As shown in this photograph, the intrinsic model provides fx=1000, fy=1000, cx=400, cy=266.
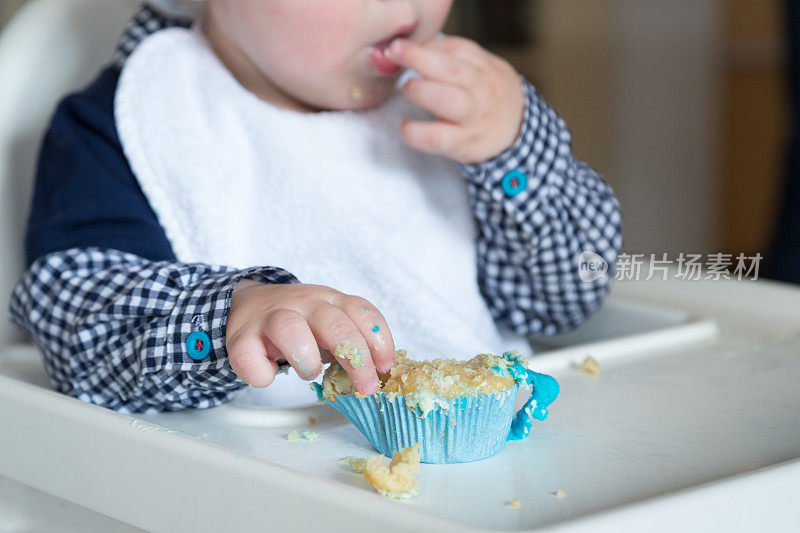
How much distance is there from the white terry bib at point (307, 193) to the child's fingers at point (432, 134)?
0.35ft

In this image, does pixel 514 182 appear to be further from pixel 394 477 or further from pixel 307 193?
pixel 394 477

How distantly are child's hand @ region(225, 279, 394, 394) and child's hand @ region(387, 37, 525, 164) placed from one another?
10.4 inches

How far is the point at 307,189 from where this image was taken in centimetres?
92

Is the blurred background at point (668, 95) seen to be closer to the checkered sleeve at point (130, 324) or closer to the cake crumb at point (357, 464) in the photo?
the checkered sleeve at point (130, 324)

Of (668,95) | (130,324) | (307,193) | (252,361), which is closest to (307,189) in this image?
(307,193)

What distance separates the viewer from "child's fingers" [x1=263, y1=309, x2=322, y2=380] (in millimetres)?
579

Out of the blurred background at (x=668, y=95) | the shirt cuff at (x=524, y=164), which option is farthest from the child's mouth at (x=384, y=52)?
the blurred background at (x=668, y=95)

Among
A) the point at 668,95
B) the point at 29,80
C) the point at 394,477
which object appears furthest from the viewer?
the point at 668,95

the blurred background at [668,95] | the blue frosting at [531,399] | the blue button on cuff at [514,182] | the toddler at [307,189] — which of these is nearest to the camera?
the blue frosting at [531,399]

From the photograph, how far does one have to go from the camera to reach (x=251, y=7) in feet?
2.84

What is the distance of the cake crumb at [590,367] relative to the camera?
Answer: 790mm

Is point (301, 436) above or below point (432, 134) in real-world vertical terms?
below

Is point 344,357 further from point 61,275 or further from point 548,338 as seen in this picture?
point 548,338

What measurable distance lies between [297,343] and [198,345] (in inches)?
4.8
